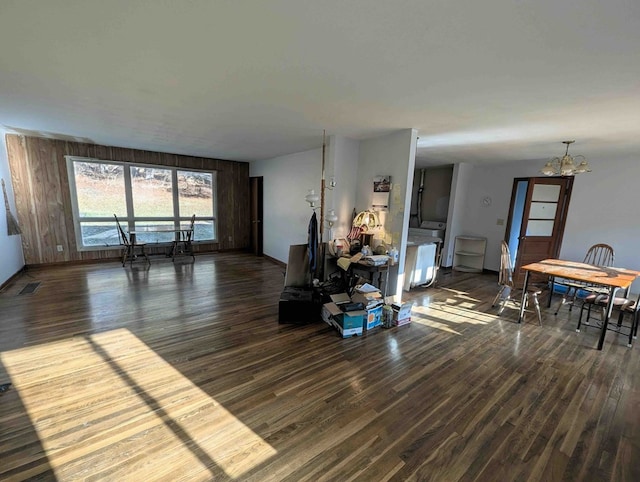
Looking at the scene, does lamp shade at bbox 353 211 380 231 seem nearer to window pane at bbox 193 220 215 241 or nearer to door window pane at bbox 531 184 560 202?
door window pane at bbox 531 184 560 202

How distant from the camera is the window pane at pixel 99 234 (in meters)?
5.75

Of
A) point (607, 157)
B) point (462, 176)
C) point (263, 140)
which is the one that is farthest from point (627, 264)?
point (263, 140)

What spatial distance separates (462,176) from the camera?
20.1ft

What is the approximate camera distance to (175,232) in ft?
20.7

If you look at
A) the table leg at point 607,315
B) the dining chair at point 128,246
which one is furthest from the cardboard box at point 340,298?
the dining chair at point 128,246

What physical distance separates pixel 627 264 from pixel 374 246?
440cm

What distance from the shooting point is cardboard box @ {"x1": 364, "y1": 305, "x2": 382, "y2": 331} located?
3.23 m

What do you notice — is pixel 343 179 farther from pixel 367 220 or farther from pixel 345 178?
pixel 367 220

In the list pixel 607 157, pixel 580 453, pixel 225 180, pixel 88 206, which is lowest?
pixel 580 453

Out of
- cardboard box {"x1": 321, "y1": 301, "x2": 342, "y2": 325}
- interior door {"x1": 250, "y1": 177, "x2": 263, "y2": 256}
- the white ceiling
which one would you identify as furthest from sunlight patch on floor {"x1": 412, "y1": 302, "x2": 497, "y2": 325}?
interior door {"x1": 250, "y1": 177, "x2": 263, "y2": 256}

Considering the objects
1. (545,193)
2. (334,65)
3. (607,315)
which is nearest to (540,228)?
(545,193)

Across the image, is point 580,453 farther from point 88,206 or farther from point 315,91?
point 88,206

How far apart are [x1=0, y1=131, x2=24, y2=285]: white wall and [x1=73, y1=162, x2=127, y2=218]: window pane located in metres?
0.97

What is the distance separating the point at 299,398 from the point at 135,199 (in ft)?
20.4
